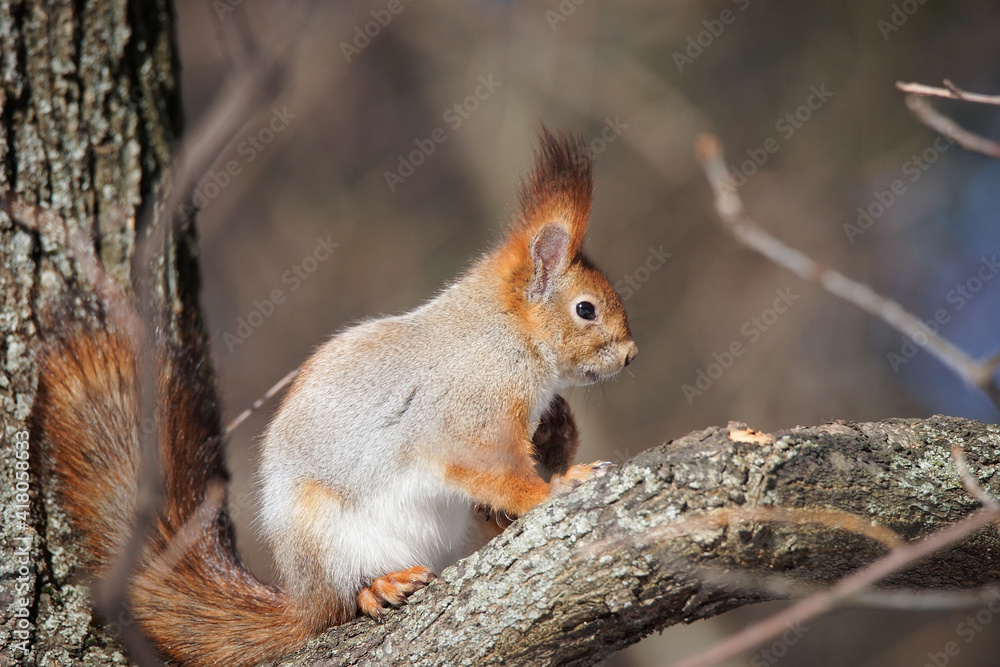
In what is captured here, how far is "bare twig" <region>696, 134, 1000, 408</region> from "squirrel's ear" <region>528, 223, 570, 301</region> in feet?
4.49

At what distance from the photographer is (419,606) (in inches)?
80.5

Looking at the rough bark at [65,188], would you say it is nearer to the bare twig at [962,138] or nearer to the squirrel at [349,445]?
the squirrel at [349,445]

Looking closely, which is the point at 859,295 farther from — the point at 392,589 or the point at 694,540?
the point at 392,589

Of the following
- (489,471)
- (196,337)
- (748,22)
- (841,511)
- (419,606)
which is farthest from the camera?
(748,22)

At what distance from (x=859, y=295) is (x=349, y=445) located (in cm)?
172

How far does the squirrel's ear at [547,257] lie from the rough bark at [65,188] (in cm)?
112

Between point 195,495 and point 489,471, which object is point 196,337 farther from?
point 489,471

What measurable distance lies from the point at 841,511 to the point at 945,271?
5.41 meters

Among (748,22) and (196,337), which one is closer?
(196,337)

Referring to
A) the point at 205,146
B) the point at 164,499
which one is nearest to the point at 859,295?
the point at 205,146

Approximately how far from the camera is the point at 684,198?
6.60 m

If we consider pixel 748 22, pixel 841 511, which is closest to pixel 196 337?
pixel 841 511

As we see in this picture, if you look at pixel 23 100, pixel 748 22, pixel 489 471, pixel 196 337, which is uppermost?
pixel 748 22

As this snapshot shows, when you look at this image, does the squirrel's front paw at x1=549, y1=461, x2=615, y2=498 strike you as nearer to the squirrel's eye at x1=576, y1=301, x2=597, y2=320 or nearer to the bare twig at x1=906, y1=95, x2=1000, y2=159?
the squirrel's eye at x1=576, y1=301, x2=597, y2=320
